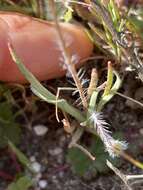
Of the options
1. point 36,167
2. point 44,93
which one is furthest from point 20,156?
point 44,93

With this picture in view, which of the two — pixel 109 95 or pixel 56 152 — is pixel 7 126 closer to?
pixel 56 152

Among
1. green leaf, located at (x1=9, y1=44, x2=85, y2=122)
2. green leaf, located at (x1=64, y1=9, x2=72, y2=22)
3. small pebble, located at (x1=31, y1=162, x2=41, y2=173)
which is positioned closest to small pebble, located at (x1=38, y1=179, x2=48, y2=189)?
small pebble, located at (x1=31, y1=162, x2=41, y2=173)

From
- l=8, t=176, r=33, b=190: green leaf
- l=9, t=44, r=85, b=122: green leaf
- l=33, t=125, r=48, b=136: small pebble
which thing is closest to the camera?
l=9, t=44, r=85, b=122: green leaf

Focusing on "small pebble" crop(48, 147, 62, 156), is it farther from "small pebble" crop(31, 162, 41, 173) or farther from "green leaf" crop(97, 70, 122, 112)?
"green leaf" crop(97, 70, 122, 112)

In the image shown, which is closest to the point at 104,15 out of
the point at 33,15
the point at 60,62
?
the point at 60,62

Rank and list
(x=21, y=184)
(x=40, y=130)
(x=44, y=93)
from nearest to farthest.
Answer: (x=44, y=93), (x=21, y=184), (x=40, y=130)

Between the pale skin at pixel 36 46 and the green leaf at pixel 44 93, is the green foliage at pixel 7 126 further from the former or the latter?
the green leaf at pixel 44 93
